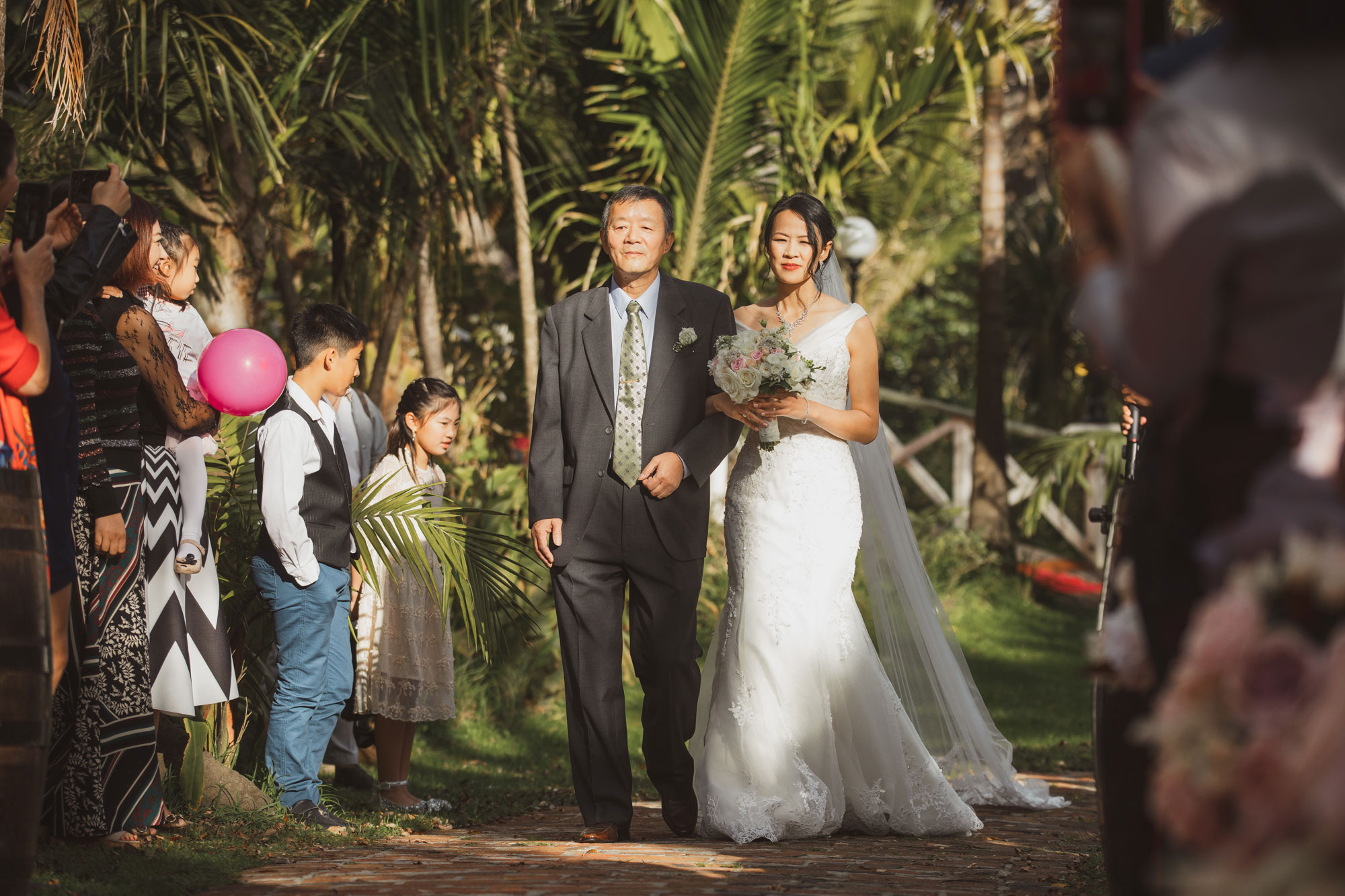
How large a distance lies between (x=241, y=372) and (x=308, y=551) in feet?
2.24

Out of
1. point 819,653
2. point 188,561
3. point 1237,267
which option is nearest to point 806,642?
point 819,653

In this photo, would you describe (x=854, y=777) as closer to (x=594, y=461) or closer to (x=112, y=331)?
(x=594, y=461)

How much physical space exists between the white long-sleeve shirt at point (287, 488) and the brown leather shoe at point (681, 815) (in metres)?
1.54

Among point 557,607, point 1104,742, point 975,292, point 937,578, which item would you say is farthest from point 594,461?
point 975,292

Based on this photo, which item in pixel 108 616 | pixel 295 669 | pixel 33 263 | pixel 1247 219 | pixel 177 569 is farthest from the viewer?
pixel 295 669

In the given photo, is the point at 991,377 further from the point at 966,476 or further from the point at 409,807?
the point at 409,807

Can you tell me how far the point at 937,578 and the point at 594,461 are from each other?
8.29m

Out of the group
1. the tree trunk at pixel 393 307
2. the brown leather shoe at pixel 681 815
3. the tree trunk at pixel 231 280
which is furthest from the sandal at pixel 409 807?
the tree trunk at pixel 393 307

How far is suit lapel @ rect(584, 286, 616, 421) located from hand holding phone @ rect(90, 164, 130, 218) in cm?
173

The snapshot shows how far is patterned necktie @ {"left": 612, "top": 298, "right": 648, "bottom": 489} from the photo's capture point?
4773 millimetres

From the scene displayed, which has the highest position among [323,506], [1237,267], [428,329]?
[428,329]

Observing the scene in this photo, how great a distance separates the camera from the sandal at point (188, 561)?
4.43 metres

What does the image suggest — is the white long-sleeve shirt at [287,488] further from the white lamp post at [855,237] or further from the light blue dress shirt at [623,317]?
the white lamp post at [855,237]

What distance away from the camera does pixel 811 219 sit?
5.18 metres
